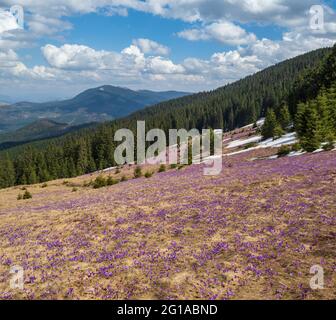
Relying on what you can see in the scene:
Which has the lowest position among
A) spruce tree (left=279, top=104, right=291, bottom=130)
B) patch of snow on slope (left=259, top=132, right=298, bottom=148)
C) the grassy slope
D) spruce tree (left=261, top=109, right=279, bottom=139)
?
the grassy slope

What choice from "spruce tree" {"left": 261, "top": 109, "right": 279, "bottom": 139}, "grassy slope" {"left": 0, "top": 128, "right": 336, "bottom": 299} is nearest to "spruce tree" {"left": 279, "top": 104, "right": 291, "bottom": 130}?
"spruce tree" {"left": 261, "top": 109, "right": 279, "bottom": 139}

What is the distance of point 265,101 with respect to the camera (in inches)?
6757

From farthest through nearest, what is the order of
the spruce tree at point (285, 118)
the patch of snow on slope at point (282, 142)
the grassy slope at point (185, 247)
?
the spruce tree at point (285, 118)
the patch of snow on slope at point (282, 142)
the grassy slope at point (185, 247)

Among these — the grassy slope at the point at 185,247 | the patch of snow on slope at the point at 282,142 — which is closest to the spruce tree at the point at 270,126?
the patch of snow on slope at the point at 282,142

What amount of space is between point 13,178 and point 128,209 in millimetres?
106087

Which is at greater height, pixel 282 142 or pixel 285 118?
pixel 285 118

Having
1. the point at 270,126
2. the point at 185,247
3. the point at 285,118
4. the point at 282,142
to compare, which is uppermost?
the point at 285,118

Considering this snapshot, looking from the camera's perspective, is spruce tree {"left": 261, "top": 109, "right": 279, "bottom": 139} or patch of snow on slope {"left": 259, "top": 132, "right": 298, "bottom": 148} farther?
spruce tree {"left": 261, "top": 109, "right": 279, "bottom": 139}

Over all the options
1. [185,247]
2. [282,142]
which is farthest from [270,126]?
[185,247]

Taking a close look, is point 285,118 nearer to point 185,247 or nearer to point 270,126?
point 270,126

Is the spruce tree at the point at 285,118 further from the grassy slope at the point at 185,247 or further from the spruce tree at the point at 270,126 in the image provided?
the grassy slope at the point at 185,247

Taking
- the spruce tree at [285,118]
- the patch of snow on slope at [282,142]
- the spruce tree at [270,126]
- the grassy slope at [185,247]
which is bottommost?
the grassy slope at [185,247]

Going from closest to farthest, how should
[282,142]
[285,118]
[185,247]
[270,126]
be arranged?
1. [185,247]
2. [282,142]
3. [270,126]
4. [285,118]

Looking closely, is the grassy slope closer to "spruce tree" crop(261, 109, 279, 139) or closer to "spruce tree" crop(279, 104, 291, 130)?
"spruce tree" crop(261, 109, 279, 139)
